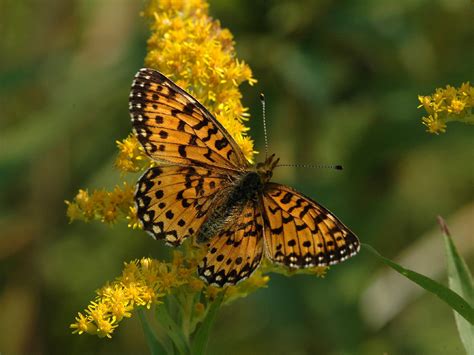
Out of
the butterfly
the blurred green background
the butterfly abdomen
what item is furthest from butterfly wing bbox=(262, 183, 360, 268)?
the blurred green background

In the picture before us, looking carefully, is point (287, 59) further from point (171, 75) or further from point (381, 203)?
point (171, 75)

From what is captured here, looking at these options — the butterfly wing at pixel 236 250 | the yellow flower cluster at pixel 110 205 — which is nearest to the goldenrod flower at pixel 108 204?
the yellow flower cluster at pixel 110 205

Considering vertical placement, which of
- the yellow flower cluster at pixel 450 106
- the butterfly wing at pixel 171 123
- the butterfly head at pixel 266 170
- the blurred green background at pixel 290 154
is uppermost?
the yellow flower cluster at pixel 450 106

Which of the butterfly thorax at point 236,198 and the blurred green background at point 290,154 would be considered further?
the blurred green background at point 290,154

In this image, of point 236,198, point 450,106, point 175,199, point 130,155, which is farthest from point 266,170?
point 450,106

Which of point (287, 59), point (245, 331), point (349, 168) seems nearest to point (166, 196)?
point (287, 59)

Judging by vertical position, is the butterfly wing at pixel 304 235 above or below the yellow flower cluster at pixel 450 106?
below

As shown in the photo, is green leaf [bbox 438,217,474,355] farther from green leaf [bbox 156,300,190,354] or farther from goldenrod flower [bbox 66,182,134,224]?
goldenrod flower [bbox 66,182,134,224]

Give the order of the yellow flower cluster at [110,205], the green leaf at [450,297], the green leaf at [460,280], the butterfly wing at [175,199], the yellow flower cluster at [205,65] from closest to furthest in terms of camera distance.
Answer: the green leaf at [450,297] → the green leaf at [460,280] → the butterfly wing at [175,199] → the yellow flower cluster at [110,205] → the yellow flower cluster at [205,65]

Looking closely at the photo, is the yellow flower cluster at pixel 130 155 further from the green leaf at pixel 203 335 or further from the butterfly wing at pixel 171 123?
the green leaf at pixel 203 335
